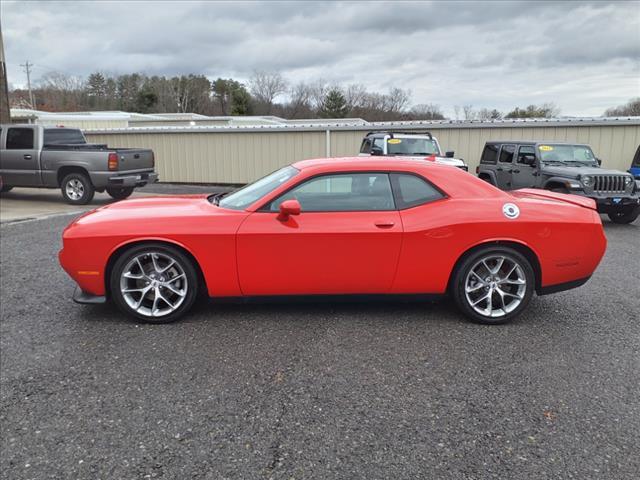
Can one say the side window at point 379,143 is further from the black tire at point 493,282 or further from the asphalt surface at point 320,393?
the black tire at point 493,282

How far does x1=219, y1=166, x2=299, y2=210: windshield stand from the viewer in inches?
166

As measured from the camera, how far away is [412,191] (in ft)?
13.6

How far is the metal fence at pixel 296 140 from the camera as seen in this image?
14.2 metres

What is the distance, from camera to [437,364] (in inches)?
134

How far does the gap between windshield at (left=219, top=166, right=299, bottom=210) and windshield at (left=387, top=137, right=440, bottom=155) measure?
23.8 feet

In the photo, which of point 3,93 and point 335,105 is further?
point 335,105

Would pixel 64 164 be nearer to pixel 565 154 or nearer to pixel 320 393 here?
pixel 320 393

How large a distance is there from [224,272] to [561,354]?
2696 millimetres

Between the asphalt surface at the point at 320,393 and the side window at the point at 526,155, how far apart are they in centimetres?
652

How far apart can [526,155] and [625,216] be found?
7.70 ft

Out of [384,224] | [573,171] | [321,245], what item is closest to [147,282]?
[321,245]

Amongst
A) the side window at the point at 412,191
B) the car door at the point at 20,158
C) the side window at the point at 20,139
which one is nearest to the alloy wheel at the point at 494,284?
the side window at the point at 412,191

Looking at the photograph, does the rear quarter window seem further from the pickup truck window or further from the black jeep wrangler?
the pickup truck window

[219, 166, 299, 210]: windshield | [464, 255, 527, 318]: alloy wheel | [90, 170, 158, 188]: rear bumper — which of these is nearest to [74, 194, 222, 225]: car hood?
[219, 166, 299, 210]: windshield
